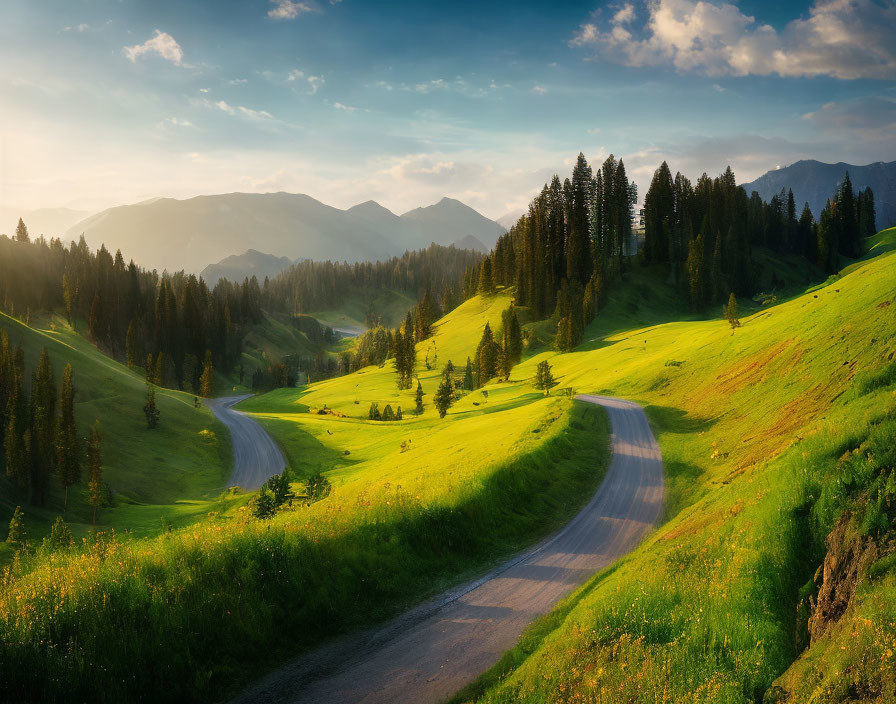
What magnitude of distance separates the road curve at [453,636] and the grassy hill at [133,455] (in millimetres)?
30297

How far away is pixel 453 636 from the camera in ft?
38.2

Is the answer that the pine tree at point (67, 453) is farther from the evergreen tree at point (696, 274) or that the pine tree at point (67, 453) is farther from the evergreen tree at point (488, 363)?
the evergreen tree at point (696, 274)

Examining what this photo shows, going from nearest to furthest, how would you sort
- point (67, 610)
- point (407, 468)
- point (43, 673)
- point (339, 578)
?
point (43, 673) < point (67, 610) < point (339, 578) < point (407, 468)

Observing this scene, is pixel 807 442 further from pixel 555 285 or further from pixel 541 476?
pixel 555 285

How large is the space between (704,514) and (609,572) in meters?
3.27

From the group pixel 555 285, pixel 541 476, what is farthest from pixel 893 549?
pixel 555 285

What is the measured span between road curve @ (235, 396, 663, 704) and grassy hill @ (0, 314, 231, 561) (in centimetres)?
3030

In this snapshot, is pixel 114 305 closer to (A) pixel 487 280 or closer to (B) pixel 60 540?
(A) pixel 487 280

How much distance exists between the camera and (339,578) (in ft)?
41.7

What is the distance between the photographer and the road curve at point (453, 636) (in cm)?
986

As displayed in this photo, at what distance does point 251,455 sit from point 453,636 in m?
70.8

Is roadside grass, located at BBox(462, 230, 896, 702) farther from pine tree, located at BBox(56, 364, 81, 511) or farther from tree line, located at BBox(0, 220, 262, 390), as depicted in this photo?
tree line, located at BBox(0, 220, 262, 390)

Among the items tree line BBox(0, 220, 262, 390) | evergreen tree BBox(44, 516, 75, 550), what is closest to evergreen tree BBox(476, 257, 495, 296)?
tree line BBox(0, 220, 262, 390)

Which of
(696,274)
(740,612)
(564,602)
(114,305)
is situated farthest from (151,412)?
(114,305)
